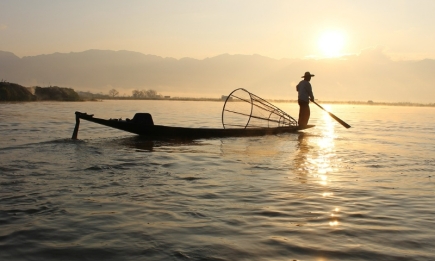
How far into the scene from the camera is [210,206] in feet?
A: 18.2

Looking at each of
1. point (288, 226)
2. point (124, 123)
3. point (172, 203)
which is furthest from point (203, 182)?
point (124, 123)

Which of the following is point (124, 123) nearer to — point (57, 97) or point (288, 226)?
point (288, 226)

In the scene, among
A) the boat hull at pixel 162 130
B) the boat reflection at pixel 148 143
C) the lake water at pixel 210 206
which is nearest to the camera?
the lake water at pixel 210 206

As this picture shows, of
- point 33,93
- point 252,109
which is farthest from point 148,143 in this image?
point 33,93

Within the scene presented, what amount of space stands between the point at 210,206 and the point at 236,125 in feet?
38.8

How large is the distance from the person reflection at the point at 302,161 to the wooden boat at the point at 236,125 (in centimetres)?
272

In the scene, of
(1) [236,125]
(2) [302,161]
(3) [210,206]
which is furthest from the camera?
(1) [236,125]

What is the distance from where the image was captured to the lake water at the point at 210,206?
4004 mm

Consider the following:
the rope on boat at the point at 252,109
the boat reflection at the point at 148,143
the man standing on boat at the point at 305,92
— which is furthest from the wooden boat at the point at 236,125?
the man standing on boat at the point at 305,92

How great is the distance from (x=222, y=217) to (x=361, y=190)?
9.70 ft

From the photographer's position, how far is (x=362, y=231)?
181 inches

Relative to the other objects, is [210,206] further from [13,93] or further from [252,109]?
[13,93]

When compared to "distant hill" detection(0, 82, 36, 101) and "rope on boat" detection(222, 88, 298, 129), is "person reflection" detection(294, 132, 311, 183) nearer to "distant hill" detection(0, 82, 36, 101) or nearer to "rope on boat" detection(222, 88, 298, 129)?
"rope on boat" detection(222, 88, 298, 129)

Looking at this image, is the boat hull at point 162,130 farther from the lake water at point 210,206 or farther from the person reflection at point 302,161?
the person reflection at point 302,161
